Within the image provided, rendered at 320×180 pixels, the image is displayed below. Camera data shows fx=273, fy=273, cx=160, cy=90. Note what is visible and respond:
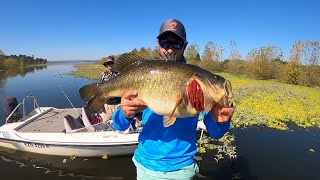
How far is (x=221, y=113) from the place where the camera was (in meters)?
2.34

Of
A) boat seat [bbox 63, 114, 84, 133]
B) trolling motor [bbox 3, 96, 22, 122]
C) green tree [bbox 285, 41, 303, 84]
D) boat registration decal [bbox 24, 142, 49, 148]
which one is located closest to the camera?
boat seat [bbox 63, 114, 84, 133]

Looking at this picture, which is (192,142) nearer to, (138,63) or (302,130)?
(138,63)

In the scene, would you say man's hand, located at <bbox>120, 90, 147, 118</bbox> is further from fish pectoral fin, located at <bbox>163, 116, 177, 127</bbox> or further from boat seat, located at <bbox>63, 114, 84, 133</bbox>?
boat seat, located at <bbox>63, 114, 84, 133</bbox>

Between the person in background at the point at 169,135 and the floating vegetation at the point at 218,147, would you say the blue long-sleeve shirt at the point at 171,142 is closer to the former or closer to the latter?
the person in background at the point at 169,135

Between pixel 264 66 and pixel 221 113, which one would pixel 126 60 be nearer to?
pixel 221 113

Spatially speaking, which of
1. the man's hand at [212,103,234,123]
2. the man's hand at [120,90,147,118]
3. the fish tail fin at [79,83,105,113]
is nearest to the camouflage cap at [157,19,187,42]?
the man's hand at [120,90,147,118]

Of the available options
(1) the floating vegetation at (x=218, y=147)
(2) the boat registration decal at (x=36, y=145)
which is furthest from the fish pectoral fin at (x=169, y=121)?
(2) the boat registration decal at (x=36, y=145)

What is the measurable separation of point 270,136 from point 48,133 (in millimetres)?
9090

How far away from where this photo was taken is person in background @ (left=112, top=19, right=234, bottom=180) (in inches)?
99.8

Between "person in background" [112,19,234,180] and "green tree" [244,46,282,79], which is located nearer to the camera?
"person in background" [112,19,234,180]

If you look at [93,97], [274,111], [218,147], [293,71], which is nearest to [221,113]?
[93,97]

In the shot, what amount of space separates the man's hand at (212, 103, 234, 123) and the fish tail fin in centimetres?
120

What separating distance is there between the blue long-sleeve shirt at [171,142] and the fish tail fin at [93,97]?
611mm

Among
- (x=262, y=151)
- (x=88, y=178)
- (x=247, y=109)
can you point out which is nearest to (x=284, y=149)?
(x=262, y=151)
